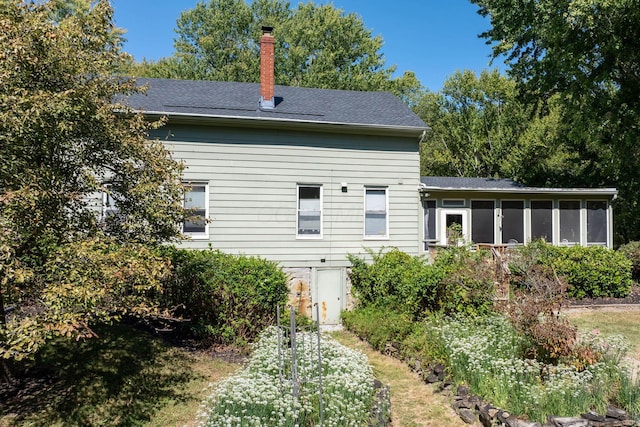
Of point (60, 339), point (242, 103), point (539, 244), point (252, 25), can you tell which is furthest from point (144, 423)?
point (252, 25)

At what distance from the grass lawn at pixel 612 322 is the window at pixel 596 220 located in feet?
15.5

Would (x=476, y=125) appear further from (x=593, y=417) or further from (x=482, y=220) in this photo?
(x=593, y=417)

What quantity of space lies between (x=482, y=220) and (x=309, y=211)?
7.27 meters

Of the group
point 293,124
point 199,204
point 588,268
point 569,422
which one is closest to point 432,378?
point 569,422

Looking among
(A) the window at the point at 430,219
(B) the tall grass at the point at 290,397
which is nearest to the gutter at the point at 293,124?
(A) the window at the point at 430,219

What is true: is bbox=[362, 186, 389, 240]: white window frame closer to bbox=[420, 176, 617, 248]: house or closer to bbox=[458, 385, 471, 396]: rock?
bbox=[420, 176, 617, 248]: house

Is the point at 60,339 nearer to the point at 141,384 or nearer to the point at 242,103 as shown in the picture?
the point at 141,384

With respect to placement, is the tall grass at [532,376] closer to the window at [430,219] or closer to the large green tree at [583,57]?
the window at [430,219]

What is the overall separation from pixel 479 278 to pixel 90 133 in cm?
808

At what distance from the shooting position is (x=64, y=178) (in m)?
4.91

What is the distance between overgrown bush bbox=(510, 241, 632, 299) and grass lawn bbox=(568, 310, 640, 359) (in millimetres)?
1188

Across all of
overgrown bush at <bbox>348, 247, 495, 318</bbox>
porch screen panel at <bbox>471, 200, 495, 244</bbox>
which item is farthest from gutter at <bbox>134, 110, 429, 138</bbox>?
porch screen panel at <bbox>471, 200, 495, 244</bbox>

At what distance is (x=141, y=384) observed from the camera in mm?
6113

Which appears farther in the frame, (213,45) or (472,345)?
(213,45)
